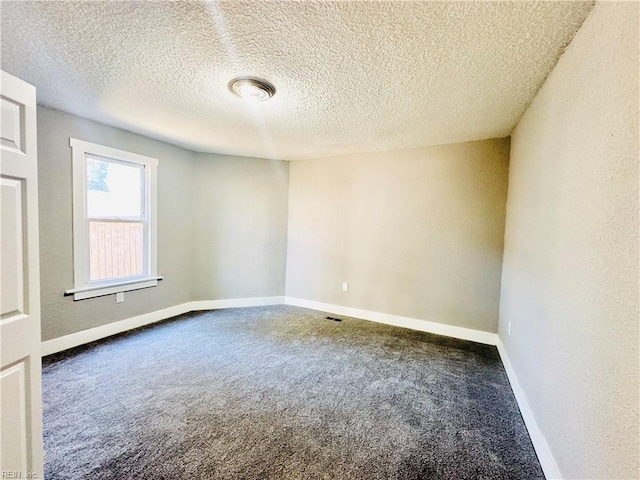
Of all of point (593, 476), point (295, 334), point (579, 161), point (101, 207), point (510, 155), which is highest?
point (510, 155)

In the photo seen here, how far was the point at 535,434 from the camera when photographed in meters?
1.66

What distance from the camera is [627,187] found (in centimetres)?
98

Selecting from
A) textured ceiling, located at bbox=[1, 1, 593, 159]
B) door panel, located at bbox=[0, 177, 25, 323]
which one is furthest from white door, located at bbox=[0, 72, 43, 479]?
textured ceiling, located at bbox=[1, 1, 593, 159]

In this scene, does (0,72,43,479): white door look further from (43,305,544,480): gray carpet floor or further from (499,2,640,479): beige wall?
(499,2,640,479): beige wall

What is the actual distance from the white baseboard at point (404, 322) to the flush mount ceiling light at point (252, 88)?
3.03 m

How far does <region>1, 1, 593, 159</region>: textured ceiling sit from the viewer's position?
4.46 ft

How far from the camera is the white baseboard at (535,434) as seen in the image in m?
1.41

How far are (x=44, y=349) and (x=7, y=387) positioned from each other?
206cm

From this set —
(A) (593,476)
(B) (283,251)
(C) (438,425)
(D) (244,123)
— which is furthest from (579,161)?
(B) (283,251)

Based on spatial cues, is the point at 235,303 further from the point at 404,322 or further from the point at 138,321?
the point at 404,322

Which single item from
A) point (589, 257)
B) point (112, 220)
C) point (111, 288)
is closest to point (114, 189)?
point (112, 220)

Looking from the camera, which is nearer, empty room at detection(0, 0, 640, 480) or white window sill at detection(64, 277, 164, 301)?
empty room at detection(0, 0, 640, 480)

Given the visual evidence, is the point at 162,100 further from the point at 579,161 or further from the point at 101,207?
the point at 579,161

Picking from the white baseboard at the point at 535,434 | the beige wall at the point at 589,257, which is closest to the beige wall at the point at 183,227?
the white baseboard at the point at 535,434
